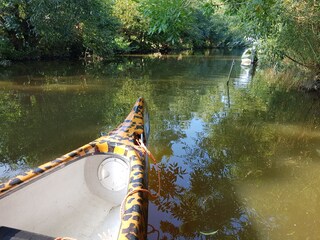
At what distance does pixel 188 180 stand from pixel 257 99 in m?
7.00

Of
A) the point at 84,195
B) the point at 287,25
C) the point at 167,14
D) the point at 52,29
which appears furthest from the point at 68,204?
the point at 52,29

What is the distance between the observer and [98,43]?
21406mm

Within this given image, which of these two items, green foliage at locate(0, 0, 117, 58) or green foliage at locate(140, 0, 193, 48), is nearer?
green foliage at locate(140, 0, 193, 48)

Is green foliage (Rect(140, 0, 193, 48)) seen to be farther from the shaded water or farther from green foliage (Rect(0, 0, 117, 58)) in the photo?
green foliage (Rect(0, 0, 117, 58))

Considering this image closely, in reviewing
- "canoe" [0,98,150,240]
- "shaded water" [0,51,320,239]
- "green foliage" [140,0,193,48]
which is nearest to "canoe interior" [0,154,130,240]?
"canoe" [0,98,150,240]

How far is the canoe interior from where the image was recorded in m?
2.59

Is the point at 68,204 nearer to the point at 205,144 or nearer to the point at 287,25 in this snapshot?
the point at 205,144

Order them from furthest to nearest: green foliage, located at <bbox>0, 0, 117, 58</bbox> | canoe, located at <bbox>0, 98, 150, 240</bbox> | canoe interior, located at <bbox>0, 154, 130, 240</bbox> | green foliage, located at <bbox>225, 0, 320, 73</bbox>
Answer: green foliage, located at <bbox>0, 0, 117, 58</bbox> < green foliage, located at <bbox>225, 0, 320, 73</bbox> < canoe interior, located at <bbox>0, 154, 130, 240</bbox> < canoe, located at <bbox>0, 98, 150, 240</bbox>

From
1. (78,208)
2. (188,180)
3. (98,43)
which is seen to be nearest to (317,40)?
(188,180)

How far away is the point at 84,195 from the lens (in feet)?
10.8

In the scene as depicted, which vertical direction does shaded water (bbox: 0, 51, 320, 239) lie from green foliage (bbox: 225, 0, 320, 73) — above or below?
below

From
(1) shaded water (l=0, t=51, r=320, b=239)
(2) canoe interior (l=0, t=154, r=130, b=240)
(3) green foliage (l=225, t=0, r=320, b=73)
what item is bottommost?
(1) shaded water (l=0, t=51, r=320, b=239)

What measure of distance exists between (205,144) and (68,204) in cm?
346

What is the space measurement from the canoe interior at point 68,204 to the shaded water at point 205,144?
0.57 meters
